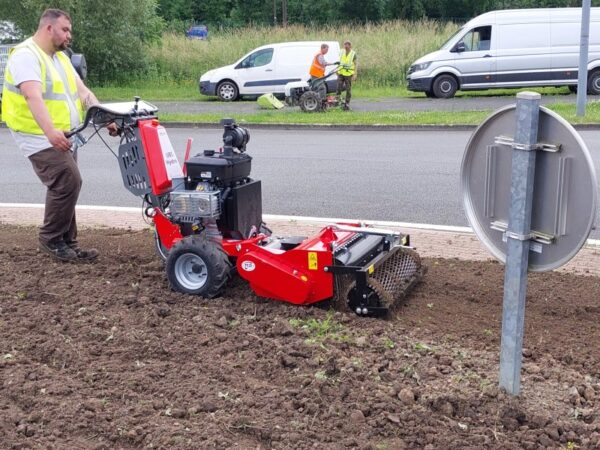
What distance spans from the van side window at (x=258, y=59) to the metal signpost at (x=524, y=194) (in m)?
23.2

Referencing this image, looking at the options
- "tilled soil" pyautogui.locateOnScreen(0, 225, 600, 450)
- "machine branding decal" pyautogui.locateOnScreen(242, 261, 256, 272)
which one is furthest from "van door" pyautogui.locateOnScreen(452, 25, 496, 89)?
"machine branding decal" pyautogui.locateOnScreen(242, 261, 256, 272)

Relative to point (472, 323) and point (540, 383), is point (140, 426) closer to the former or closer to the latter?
point (540, 383)

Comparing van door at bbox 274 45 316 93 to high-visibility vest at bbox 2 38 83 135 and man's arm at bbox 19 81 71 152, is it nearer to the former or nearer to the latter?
high-visibility vest at bbox 2 38 83 135

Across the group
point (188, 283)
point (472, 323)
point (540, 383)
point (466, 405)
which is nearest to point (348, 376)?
point (466, 405)

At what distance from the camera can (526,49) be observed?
24.3m

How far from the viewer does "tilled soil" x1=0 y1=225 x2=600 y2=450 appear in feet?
12.4

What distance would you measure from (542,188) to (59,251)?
4473 mm

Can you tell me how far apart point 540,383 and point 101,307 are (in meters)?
2.87

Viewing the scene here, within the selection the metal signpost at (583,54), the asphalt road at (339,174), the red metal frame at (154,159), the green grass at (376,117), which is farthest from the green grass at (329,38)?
the red metal frame at (154,159)

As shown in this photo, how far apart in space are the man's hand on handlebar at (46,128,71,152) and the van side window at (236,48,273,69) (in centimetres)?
2056

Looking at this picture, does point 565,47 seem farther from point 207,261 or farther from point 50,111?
point 207,261

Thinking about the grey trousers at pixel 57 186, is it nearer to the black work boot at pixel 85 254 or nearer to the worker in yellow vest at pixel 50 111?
the worker in yellow vest at pixel 50 111

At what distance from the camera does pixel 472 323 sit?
535 cm

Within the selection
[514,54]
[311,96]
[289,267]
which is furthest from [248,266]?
[514,54]
